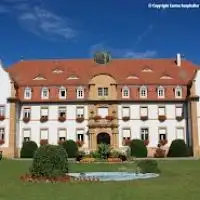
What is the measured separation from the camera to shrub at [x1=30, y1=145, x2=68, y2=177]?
18.9m

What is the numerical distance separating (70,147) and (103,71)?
10869 mm

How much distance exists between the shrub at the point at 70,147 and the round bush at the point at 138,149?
6.51 m

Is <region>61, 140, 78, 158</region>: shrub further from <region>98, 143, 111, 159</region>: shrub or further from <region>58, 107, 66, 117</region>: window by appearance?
<region>98, 143, 111, 159</region>: shrub

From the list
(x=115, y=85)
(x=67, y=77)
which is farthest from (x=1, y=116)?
(x=115, y=85)

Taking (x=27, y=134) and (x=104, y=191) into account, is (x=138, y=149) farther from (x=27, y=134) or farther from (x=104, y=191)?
(x=104, y=191)

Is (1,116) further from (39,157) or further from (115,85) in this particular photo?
(39,157)

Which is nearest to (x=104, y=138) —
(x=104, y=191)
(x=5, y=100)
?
(x=5, y=100)

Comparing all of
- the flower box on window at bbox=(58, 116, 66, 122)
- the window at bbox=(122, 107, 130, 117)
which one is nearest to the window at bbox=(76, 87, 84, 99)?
the flower box on window at bbox=(58, 116, 66, 122)

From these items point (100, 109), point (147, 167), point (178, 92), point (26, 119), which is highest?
point (178, 92)

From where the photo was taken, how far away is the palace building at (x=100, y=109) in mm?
48531

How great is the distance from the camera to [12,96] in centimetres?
4784

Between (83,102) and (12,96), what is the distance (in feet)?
27.5

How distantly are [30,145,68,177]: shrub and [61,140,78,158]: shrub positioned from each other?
89.4 ft

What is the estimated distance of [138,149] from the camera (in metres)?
47.0
